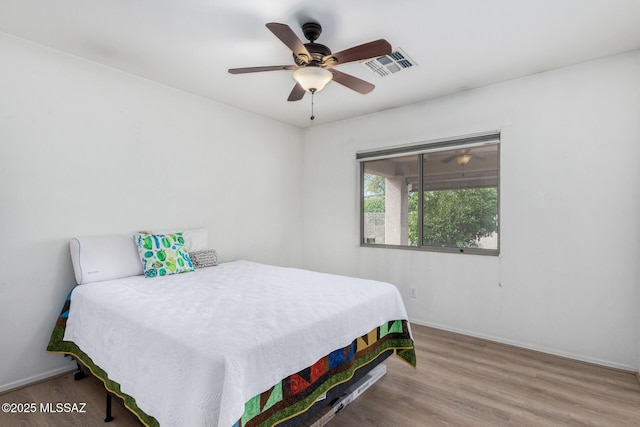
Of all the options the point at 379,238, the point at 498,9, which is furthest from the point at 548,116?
the point at 379,238

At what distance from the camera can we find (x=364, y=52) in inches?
77.8

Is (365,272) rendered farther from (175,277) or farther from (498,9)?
(498,9)

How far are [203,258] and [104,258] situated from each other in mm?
840

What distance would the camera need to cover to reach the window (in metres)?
3.30

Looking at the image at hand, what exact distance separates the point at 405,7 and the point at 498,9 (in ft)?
1.93

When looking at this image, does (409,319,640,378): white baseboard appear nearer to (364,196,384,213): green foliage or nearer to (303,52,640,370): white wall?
(303,52,640,370): white wall

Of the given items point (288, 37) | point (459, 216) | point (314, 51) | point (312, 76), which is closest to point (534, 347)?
point (459, 216)

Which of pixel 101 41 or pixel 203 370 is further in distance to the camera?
pixel 101 41

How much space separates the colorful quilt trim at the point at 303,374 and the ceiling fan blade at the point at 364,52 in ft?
5.81

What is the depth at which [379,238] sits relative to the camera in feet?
13.5

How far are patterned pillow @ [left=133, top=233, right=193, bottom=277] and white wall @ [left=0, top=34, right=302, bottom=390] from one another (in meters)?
0.30

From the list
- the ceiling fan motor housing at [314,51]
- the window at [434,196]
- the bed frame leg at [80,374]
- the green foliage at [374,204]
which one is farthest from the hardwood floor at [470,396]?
the ceiling fan motor housing at [314,51]

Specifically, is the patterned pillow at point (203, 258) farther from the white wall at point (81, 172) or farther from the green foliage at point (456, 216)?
the green foliage at point (456, 216)

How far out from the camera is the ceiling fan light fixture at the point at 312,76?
2.14m
